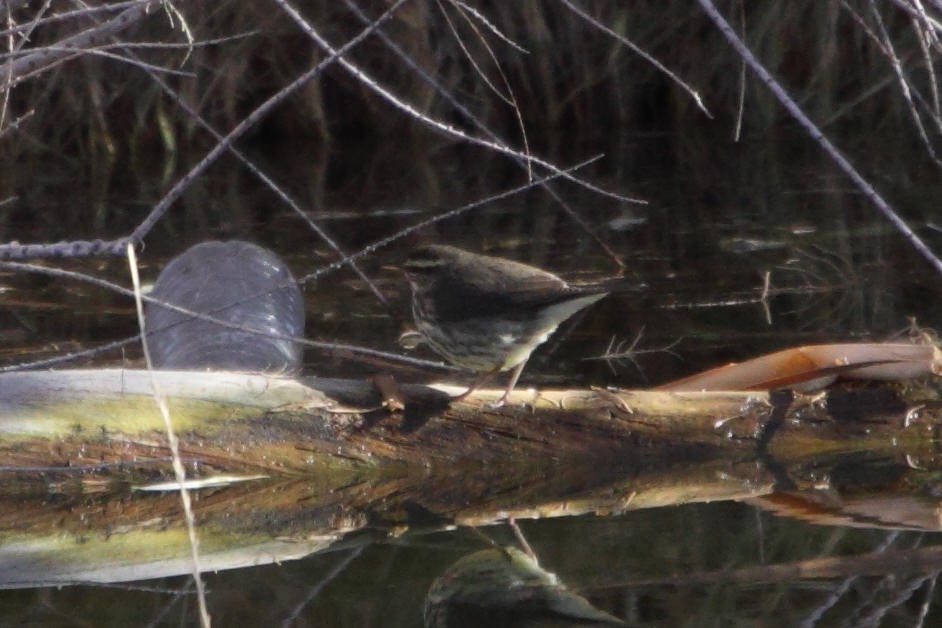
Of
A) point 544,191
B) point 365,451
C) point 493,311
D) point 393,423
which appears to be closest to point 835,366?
point 493,311

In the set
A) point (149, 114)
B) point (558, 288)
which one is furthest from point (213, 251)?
point (149, 114)

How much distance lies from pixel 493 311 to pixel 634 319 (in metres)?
2.16

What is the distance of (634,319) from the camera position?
7.66 m

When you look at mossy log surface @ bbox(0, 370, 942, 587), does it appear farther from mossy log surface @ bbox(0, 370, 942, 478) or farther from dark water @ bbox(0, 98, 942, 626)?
dark water @ bbox(0, 98, 942, 626)

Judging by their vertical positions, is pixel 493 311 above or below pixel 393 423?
above

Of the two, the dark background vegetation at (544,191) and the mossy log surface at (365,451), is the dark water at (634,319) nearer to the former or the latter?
the dark background vegetation at (544,191)

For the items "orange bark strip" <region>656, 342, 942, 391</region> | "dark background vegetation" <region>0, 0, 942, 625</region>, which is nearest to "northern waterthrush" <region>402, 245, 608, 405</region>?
"dark background vegetation" <region>0, 0, 942, 625</region>

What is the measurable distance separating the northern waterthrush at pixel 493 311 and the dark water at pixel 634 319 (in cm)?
28

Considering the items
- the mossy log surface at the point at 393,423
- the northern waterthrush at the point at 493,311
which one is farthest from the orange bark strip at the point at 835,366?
the northern waterthrush at the point at 493,311

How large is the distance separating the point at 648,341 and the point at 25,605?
3.70m

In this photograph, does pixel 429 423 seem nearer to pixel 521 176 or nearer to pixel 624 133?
pixel 521 176

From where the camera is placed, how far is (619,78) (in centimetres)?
1328

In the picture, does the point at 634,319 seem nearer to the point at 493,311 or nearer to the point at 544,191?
the point at 493,311

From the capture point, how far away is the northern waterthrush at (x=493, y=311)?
18.3ft
